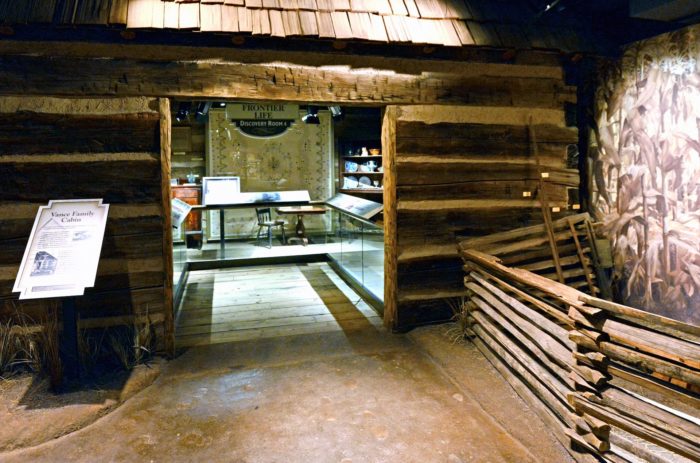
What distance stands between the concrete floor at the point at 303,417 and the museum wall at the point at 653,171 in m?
2.13

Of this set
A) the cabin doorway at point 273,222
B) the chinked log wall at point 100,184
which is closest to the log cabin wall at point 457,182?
the cabin doorway at point 273,222

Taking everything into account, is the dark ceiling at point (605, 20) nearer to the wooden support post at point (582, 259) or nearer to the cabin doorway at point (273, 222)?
the wooden support post at point (582, 259)

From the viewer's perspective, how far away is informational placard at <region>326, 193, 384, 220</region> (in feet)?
19.6

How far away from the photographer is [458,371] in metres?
4.18

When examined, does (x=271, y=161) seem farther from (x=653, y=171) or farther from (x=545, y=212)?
(x=653, y=171)

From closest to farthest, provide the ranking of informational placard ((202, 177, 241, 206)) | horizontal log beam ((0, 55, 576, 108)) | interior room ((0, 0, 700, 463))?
interior room ((0, 0, 700, 463)), horizontal log beam ((0, 55, 576, 108)), informational placard ((202, 177, 241, 206))

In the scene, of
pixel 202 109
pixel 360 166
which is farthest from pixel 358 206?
pixel 360 166

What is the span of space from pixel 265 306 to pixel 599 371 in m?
4.28

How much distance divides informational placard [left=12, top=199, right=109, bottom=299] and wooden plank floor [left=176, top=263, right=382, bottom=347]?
1.57 m

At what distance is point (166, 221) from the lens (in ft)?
14.5

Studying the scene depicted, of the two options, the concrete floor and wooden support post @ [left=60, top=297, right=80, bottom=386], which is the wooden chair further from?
wooden support post @ [left=60, top=297, right=80, bottom=386]

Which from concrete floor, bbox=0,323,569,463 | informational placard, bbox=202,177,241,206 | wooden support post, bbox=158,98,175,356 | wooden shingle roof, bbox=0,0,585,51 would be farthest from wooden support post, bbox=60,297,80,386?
informational placard, bbox=202,177,241,206

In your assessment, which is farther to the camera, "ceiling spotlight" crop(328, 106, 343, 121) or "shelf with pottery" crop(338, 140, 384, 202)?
"shelf with pottery" crop(338, 140, 384, 202)

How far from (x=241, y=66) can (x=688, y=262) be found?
4.50 meters
